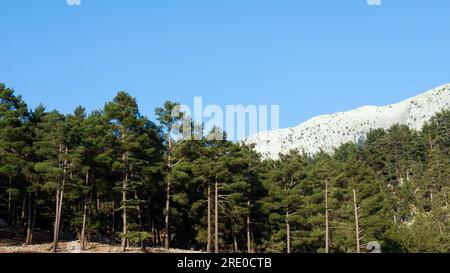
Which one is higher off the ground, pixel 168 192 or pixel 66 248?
pixel 168 192

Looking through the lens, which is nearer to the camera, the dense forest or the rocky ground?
the rocky ground

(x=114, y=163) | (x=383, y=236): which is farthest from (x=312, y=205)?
(x=114, y=163)

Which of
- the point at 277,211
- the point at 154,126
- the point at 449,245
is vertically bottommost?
the point at 449,245

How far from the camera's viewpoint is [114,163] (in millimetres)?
42312

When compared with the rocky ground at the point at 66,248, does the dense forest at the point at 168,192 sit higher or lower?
higher

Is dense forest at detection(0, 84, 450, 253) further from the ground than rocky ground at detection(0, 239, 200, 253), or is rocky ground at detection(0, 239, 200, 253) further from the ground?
dense forest at detection(0, 84, 450, 253)

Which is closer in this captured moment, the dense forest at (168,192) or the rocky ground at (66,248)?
the rocky ground at (66,248)

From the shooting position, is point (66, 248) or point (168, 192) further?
point (168, 192)

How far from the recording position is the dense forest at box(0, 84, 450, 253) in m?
43.1

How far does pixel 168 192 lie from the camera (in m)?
47.2

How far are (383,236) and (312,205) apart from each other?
9.44 m

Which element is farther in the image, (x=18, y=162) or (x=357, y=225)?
(x=357, y=225)

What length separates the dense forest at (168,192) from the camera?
141ft
